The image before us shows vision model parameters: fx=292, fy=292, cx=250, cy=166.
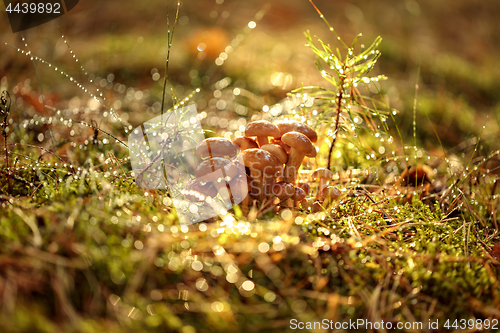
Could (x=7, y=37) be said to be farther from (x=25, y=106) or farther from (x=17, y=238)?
(x=17, y=238)

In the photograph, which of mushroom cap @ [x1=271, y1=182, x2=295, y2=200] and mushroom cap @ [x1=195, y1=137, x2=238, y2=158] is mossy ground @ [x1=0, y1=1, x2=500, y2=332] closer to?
mushroom cap @ [x1=271, y1=182, x2=295, y2=200]

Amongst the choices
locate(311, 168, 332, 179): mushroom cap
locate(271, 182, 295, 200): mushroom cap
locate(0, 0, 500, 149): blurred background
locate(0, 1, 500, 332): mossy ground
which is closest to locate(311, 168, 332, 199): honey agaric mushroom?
locate(311, 168, 332, 179): mushroom cap

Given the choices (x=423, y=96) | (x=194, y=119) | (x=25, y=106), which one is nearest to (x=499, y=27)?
(x=423, y=96)

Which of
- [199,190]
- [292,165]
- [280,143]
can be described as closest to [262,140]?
[280,143]

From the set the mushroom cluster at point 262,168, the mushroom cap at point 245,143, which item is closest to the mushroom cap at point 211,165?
the mushroom cluster at point 262,168

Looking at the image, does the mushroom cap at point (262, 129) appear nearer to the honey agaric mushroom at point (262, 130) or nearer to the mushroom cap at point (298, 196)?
the honey agaric mushroom at point (262, 130)

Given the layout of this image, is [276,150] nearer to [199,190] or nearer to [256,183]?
[256,183]
